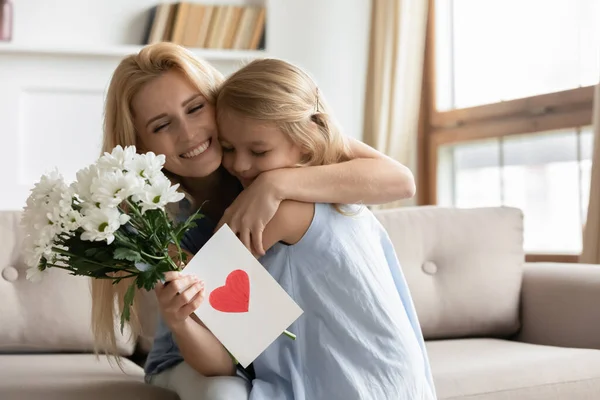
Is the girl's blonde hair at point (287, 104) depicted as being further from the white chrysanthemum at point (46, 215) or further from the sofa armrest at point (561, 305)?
the sofa armrest at point (561, 305)

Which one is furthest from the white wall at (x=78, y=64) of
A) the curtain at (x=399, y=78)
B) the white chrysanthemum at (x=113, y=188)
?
the white chrysanthemum at (x=113, y=188)

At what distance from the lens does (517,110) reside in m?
3.17

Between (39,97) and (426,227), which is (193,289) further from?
(39,97)

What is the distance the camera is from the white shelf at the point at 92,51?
341 cm

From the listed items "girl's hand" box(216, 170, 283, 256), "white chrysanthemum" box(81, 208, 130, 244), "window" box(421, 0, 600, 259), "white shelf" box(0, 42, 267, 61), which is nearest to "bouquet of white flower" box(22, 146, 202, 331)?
"white chrysanthemum" box(81, 208, 130, 244)

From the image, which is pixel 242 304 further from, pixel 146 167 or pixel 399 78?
pixel 399 78

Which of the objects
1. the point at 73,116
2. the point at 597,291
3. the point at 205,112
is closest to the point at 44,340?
the point at 205,112

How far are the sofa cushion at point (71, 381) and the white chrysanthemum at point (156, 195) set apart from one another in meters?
0.54

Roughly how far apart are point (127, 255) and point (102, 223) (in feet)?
0.22

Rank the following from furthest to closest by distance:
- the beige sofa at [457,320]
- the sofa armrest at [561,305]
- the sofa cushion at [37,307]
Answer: the sofa armrest at [561,305] → the sofa cushion at [37,307] → the beige sofa at [457,320]

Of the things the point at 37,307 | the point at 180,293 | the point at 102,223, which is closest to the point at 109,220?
the point at 102,223

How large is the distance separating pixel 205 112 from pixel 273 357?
1.48ft

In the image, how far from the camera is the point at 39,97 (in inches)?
139

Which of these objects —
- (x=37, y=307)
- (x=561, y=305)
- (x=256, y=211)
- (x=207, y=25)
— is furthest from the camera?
(x=207, y=25)
